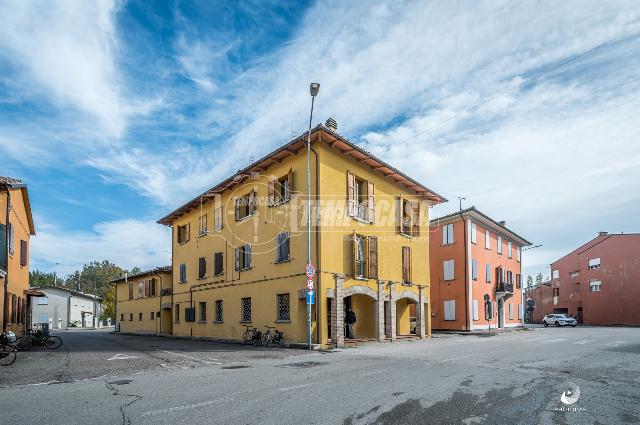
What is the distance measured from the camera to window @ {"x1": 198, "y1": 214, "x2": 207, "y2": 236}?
2959cm

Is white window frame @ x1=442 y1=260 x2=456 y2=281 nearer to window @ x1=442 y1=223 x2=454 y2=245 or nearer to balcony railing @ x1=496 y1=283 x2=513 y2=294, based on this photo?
window @ x1=442 y1=223 x2=454 y2=245

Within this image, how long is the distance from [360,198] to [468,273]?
13.5 meters

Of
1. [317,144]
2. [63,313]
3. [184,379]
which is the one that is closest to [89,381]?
[184,379]

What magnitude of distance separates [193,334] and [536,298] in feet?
180

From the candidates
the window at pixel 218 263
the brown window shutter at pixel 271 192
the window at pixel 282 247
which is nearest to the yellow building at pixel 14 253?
the window at pixel 218 263

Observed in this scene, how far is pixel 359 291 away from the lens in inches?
829

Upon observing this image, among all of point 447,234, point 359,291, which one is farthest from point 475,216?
point 359,291

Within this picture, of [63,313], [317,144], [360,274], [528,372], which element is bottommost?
[63,313]

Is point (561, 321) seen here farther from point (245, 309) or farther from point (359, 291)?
point (245, 309)

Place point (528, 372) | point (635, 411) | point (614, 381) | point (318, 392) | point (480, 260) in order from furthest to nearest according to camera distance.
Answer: point (480, 260)
point (528, 372)
point (614, 381)
point (318, 392)
point (635, 411)

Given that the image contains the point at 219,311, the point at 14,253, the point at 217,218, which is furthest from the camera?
the point at 217,218

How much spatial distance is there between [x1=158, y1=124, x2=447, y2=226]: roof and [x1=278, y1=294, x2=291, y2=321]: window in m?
6.44

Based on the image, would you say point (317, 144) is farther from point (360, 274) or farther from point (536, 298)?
point (536, 298)

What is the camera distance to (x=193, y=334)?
2961 centimetres
